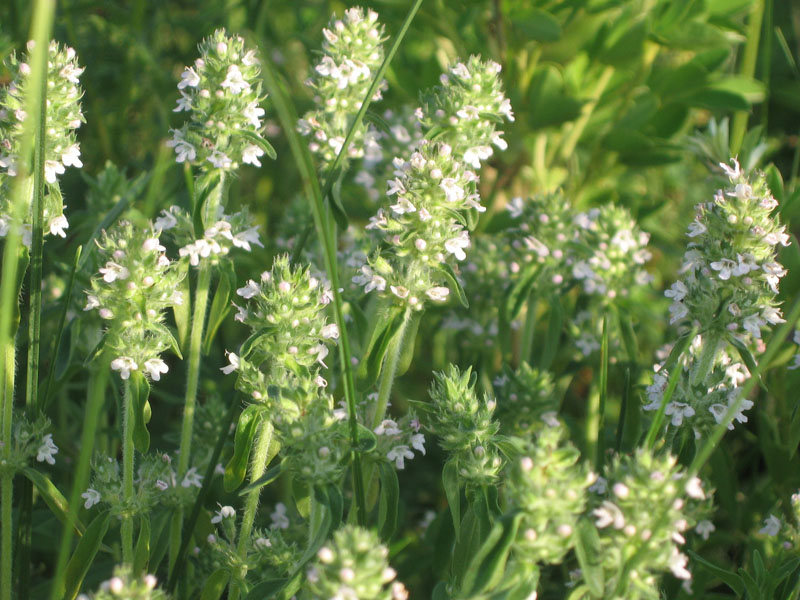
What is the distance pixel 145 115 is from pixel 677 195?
10.5 feet

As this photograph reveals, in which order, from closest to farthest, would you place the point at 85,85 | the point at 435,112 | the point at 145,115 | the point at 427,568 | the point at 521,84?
the point at 435,112 < the point at 427,568 < the point at 521,84 < the point at 85,85 < the point at 145,115

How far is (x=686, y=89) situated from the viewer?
3.89 metres

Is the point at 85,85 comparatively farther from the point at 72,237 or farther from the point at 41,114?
the point at 41,114

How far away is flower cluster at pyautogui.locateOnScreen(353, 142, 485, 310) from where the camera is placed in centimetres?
239

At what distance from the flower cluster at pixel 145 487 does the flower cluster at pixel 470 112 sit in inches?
49.6

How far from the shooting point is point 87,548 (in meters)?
2.27

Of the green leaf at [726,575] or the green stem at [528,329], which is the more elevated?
the green stem at [528,329]

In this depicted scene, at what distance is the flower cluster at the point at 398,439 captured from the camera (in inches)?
93.8

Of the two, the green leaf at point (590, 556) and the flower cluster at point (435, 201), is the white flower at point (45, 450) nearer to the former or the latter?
the flower cluster at point (435, 201)

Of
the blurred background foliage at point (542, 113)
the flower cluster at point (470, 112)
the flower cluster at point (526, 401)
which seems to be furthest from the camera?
the blurred background foliage at point (542, 113)

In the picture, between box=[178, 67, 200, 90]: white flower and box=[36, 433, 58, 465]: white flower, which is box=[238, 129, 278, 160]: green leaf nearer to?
box=[178, 67, 200, 90]: white flower

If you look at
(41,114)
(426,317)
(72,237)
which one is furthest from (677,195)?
(41,114)

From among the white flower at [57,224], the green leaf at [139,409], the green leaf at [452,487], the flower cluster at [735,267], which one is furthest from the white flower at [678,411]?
the white flower at [57,224]

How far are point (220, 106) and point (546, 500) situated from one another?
4.88 feet
